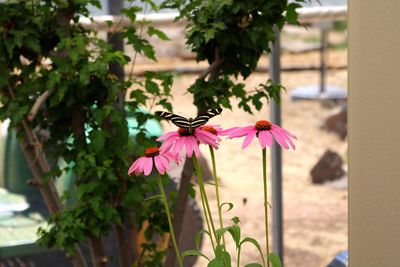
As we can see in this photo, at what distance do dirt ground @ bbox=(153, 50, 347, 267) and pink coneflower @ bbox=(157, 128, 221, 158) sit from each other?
2.29 meters

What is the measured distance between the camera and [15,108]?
91.7 inches

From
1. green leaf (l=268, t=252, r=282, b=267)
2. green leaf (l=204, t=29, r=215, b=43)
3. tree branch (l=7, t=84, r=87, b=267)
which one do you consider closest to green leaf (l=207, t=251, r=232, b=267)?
green leaf (l=268, t=252, r=282, b=267)

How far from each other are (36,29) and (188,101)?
5.05 m

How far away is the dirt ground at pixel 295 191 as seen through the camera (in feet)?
14.8

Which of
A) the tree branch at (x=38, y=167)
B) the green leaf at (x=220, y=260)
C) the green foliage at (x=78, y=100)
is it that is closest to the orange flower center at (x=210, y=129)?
the green leaf at (x=220, y=260)

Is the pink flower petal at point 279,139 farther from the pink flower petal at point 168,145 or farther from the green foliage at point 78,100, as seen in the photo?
the green foliage at point 78,100

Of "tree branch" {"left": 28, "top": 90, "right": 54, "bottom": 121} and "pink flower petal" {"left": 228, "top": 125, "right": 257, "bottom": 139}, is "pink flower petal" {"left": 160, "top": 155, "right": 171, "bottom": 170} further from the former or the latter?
"tree branch" {"left": 28, "top": 90, "right": 54, "bottom": 121}

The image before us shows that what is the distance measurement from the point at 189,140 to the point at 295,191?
4099 mm

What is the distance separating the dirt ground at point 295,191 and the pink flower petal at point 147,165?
229 centimetres

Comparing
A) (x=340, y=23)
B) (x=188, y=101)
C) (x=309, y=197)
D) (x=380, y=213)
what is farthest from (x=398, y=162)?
(x=340, y=23)

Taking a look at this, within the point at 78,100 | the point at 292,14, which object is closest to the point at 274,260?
the point at 292,14

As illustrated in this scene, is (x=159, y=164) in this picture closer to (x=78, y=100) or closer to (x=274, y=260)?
(x=274, y=260)

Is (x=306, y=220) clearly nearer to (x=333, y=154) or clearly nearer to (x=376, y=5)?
(x=333, y=154)

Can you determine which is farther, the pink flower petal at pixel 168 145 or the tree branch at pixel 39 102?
the tree branch at pixel 39 102
